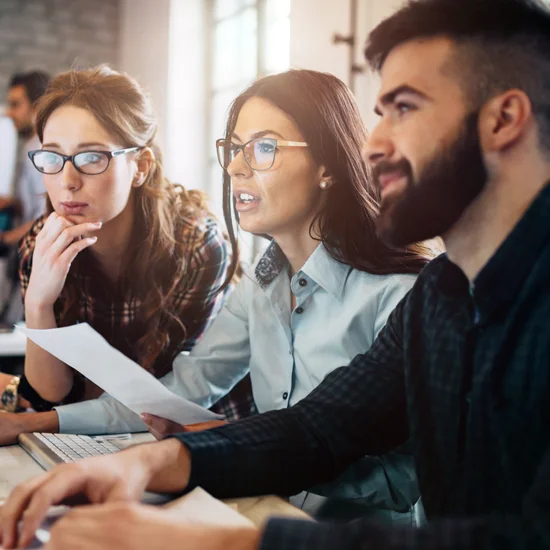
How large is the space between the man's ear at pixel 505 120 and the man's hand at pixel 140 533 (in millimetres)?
418

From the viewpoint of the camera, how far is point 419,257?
116 cm

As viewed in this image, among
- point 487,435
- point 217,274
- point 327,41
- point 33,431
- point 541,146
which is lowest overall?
point 33,431

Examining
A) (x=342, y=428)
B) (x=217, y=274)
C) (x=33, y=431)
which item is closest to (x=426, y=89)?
(x=342, y=428)

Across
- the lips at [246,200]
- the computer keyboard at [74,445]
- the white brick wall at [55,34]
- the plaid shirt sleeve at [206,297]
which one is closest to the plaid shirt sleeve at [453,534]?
the computer keyboard at [74,445]

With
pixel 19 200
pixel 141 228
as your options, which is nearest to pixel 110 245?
pixel 141 228

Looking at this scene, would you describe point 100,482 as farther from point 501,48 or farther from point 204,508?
point 501,48

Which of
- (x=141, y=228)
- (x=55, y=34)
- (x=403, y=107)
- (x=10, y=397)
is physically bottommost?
(x=10, y=397)

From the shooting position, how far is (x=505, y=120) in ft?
2.12

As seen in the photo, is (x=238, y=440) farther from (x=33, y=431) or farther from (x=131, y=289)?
(x=131, y=289)

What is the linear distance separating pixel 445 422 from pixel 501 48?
1.32 feet

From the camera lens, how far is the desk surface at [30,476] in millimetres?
736

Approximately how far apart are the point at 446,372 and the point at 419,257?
436mm

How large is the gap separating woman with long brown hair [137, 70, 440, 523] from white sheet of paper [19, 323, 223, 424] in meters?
0.23

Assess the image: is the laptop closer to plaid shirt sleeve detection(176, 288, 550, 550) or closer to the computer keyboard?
the computer keyboard
